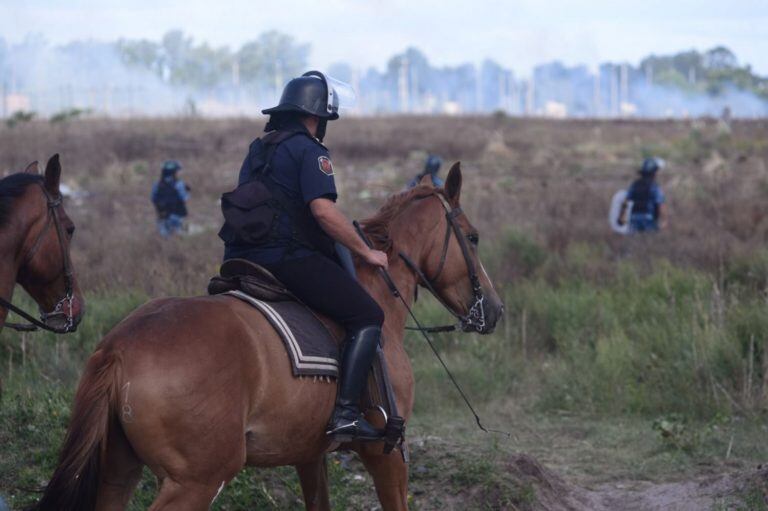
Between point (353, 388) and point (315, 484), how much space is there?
0.99 meters

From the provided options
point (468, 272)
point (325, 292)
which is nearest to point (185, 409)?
point (325, 292)

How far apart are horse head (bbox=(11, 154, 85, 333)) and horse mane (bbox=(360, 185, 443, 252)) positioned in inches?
67.4

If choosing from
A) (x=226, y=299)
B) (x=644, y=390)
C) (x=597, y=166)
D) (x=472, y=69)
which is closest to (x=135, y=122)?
(x=597, y=166)

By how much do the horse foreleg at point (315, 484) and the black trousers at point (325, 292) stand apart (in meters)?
1.01

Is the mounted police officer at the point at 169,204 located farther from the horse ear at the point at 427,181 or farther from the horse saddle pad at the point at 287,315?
the horse saddle pad at the point at 287,315

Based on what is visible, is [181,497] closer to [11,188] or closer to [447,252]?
[447,252]

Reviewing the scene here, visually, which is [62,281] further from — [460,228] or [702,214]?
[702,214]

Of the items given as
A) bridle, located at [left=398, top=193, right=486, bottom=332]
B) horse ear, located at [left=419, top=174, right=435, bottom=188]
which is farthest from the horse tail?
horse ear, located at [left=419, top=174, right=435, bottom=188]

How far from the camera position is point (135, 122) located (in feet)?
165

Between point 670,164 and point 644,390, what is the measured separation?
25551mm

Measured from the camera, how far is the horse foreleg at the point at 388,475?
5.48 meters

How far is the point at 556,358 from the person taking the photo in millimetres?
10992

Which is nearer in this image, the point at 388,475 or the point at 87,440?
the point at 87,440

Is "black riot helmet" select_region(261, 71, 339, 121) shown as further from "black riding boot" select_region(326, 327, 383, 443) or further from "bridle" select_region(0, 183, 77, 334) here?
"bridle" select_region(0, 183, 77, 334)
